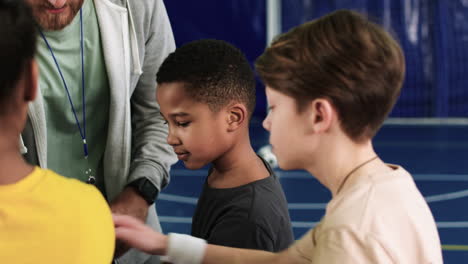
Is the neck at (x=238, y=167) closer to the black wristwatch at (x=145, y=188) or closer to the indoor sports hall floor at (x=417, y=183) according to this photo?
the black wristwatch at (x=145, y=188)

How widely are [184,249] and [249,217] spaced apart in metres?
0.18

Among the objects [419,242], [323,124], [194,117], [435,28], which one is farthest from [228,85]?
[435,28]

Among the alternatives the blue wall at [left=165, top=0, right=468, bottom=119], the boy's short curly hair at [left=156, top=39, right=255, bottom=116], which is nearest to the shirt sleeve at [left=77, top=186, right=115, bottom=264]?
the boy's short curly hair at [left=156, top=39, right=255, bottom=116]

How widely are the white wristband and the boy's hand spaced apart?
0.05 feet

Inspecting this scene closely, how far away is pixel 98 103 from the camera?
5.63 feet

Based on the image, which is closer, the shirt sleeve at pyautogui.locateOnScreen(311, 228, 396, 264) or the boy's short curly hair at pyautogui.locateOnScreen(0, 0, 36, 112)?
the boy's short curly hair at pyautogui.locateOnScreen(0, 0, 36, 112)

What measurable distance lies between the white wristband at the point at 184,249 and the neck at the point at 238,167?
0.26 m

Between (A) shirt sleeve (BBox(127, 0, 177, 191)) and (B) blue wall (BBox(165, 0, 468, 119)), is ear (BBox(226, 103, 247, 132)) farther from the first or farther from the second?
(B) blue wall (BBox(165, 0, 468, 119))

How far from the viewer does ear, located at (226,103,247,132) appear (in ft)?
5.40

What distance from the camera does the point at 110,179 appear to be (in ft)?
5.66

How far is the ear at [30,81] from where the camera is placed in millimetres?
931

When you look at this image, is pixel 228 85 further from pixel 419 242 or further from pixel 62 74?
pixel 419 242

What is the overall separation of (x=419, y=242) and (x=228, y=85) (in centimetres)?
65

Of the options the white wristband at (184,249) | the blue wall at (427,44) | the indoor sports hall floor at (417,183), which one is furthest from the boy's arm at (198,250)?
the blue wall at (427,44)
